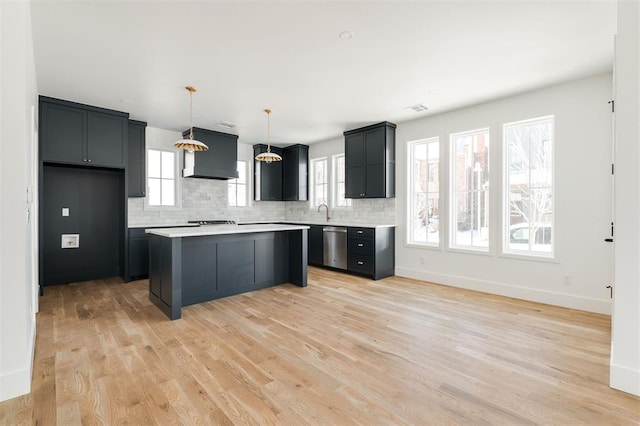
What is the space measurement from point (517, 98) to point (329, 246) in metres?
3.80

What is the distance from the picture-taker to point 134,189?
526cm

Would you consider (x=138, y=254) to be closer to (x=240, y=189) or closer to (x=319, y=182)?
(x=240, y=189)

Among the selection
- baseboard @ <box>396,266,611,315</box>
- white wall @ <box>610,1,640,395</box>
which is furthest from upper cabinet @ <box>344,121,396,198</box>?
white wall @ <box>610,1,640,395</box>

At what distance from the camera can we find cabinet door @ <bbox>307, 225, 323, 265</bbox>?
20.6 ft

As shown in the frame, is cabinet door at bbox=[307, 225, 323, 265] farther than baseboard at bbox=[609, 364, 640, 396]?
Yes

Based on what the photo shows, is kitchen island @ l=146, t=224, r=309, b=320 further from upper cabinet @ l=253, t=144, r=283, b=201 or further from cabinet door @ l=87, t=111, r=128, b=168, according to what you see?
upper cabinet @ l=253, t=144, r=283, b=201

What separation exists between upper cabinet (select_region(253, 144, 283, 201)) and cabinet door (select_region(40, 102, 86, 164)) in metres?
3.38

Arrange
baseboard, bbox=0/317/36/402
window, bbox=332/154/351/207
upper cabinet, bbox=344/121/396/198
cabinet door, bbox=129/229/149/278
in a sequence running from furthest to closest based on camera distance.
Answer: window, bbox=332/154/351/207
upper cabinet, bbox=344/121/396/198
cabinet door, bbox=129/229/149/278
baseboard, bbox=0/317/36/402

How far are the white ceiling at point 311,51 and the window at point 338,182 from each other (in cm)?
220

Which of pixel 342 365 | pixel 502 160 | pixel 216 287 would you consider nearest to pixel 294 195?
pixel 216 287

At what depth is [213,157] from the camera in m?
5.98

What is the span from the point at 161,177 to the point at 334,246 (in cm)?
349

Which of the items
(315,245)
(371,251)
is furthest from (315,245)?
(371,251)

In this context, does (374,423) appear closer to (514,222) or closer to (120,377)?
(120,377)
